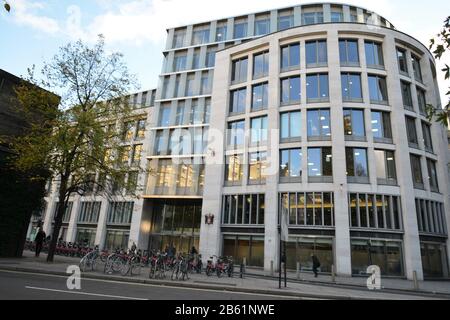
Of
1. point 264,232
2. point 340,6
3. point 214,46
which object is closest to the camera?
point 264,232

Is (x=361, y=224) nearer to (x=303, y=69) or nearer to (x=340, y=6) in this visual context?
(x=303, y=69)

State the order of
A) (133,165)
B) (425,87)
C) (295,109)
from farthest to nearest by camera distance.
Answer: (425,87)
(295,109)
(133,165)

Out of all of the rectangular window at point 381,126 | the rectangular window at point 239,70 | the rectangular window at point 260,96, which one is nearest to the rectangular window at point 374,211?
the rectangular window at point 381,126

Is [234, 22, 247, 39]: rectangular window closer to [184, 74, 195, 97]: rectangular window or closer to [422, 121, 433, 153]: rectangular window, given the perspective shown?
[184, 74, 195, 97]: rectangular window

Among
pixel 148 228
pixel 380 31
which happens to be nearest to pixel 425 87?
pixel 380 31

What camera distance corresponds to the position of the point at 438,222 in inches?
1048

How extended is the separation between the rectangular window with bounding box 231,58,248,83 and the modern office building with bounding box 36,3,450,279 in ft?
0.46

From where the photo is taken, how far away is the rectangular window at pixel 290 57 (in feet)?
97.5

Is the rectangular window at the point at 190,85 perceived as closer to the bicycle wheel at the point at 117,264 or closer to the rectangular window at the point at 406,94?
the rectangular window at the point at 406,94

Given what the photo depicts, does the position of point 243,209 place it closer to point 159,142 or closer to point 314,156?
point 314,156

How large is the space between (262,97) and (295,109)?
13.0 ft

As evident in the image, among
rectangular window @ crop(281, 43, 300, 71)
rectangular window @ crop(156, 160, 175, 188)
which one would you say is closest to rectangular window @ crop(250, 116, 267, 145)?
rectangular window @ crop(281, 43, 300, 71)

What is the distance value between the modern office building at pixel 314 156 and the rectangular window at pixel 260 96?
0.54ft

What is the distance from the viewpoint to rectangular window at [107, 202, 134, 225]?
3709 cm
